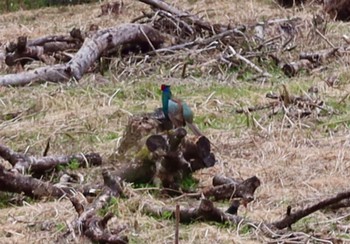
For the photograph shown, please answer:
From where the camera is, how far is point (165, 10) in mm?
9180

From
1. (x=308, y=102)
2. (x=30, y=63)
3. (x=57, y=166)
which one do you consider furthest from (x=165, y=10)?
(x=57, y=166)

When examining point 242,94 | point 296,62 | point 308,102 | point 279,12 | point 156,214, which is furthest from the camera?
point 279,12

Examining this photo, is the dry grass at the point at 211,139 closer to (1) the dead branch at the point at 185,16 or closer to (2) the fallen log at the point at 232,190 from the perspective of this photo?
(2) the fallen log at the point at 232,190

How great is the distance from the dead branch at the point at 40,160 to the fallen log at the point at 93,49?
8.42ft

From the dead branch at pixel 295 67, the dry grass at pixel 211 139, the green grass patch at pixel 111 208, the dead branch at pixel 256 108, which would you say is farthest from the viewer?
the dead branch at pixel 295 67

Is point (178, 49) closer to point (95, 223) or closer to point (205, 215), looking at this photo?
point (205, 215)

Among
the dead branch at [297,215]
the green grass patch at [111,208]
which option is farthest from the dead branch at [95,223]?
the dead branch at [297,215]

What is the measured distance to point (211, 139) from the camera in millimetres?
6016

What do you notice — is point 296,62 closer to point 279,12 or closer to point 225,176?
point 279,12

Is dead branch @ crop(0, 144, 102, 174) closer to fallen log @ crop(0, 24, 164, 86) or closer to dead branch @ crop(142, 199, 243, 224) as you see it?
dead branch @ crop(142, 199, 243, 224)

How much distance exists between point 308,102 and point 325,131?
23.4 inches

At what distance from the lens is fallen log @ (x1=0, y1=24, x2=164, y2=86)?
785 centimetres

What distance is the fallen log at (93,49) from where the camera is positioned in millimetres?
7848

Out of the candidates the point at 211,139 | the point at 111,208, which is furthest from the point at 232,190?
the point at 211,139
